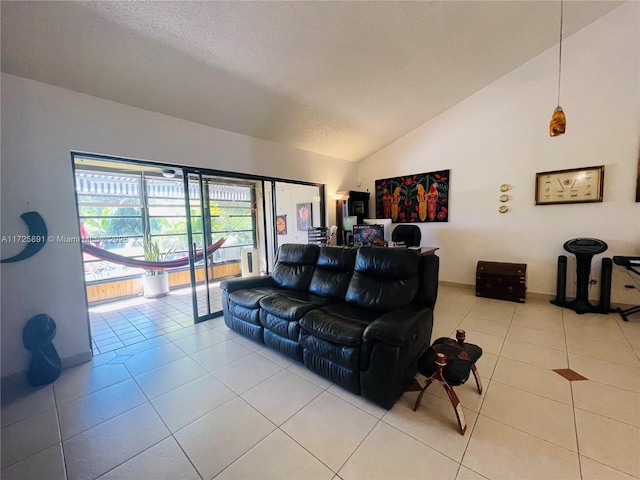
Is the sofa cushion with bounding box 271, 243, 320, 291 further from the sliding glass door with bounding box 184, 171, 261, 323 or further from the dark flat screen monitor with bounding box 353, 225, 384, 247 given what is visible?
the sliding glass door with bounding box 184, 171, 261, 323

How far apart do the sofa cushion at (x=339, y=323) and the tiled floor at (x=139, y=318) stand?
2.07m

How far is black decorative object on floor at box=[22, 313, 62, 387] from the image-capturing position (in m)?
2.10

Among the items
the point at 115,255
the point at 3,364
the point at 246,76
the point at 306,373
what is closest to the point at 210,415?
the point at 306,373

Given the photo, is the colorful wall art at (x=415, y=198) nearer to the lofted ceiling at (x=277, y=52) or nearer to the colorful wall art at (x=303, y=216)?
the lofted ceiling at (x=277, y=52)

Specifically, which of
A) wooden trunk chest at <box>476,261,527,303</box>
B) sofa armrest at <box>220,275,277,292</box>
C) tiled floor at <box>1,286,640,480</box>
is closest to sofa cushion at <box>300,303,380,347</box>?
tiled floor at <box>1,286,640,480</box>

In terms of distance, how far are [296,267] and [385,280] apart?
1191 millimetres

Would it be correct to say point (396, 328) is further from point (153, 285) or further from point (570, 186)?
point (153, 285)

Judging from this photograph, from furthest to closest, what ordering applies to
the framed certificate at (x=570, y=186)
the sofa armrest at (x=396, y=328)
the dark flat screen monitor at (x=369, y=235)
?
the dark flat screen monitor at (x=369, y=235), the framed certificate at (x=570, y=186), the sofa armrest at (x=396, y=328)

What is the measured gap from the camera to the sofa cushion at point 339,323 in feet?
6.00

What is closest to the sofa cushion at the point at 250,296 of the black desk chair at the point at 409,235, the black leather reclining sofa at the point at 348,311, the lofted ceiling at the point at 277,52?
the black leather reclining sofa at the point at 348,311

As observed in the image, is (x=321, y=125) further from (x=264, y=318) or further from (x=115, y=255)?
(x=115, y=255)

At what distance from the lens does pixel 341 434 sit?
5.04 ft

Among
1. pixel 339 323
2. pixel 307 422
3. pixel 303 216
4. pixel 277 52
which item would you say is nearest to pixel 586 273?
pixel 339 323

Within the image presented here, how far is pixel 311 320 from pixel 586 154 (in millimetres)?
4284
